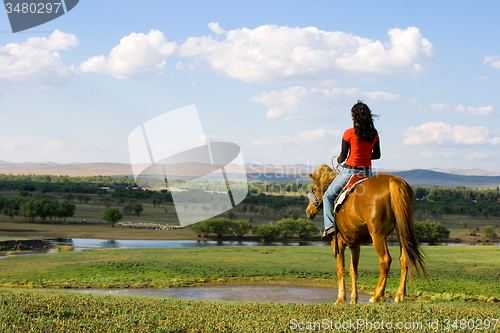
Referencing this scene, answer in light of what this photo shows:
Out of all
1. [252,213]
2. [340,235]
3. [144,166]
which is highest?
[144,166]

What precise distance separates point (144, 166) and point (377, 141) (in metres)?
11.8

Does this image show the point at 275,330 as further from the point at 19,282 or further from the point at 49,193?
the point at 49,193

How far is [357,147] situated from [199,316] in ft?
16.4

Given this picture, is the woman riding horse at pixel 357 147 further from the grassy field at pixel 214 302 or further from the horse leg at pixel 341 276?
the grassy field at pixel 214 302

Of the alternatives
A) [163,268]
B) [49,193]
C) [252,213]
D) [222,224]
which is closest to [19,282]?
[163,268]

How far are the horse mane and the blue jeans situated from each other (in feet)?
3.16

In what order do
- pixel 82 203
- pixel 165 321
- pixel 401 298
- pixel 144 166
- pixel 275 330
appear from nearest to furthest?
pixel 275 330 → pixel 165 321 → pixel 401 298 → pixel 144 166 → pixel 82 203

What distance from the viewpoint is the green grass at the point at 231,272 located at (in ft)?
60.0

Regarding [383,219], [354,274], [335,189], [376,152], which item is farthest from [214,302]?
[376,152]

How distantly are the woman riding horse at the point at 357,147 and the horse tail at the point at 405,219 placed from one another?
3.91ft

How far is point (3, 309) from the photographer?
7848 millimetres

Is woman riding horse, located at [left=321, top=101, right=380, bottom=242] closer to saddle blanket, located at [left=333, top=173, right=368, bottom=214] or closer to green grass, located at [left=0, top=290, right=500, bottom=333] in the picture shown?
saddle blanket, located at [left=333, top=173, right=368, bottom=214]

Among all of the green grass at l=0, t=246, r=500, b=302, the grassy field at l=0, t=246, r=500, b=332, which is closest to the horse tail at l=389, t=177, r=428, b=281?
the grassy field at l=0, t=246, r=500, b=332

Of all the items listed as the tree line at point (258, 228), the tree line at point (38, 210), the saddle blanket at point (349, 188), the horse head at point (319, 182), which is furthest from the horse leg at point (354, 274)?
the tree line at point (38, 210)
